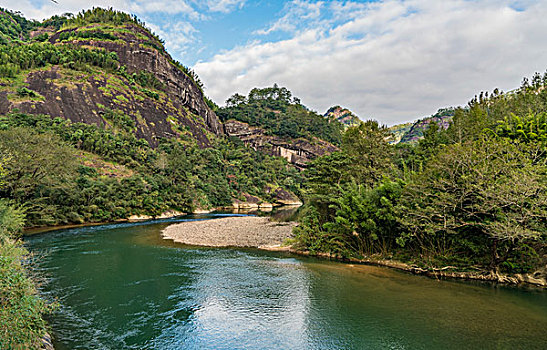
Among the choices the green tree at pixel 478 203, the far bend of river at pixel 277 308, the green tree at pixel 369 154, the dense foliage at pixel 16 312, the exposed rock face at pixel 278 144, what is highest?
the exposed rock face at pixel 278 144

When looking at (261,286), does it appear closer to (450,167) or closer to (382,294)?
(382,294)

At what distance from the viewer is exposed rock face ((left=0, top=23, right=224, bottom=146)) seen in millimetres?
59438

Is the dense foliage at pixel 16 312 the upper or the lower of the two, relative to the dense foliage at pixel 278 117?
lower

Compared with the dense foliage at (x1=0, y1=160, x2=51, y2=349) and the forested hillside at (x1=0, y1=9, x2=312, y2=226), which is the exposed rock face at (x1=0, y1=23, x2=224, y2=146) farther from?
the dense foliage at (x1=0, y1=160, x2=51, y2=349)

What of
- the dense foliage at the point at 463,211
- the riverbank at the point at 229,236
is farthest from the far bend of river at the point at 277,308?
the riverbank at the point at 229,236

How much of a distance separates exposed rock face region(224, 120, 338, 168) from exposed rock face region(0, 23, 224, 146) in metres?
7.66

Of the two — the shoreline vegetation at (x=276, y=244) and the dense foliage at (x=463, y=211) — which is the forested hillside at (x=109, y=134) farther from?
the dense foliage at (x=463, y=211)

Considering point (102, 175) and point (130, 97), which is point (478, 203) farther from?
point (130, 97)

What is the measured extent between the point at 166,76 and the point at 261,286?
96977 millimetres

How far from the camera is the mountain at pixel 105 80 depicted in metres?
59.4

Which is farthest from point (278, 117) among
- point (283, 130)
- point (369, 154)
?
point (369, 154)

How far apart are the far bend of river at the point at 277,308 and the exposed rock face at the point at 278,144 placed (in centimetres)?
9721

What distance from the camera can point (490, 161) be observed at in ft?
45.1

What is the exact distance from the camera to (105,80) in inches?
2867
